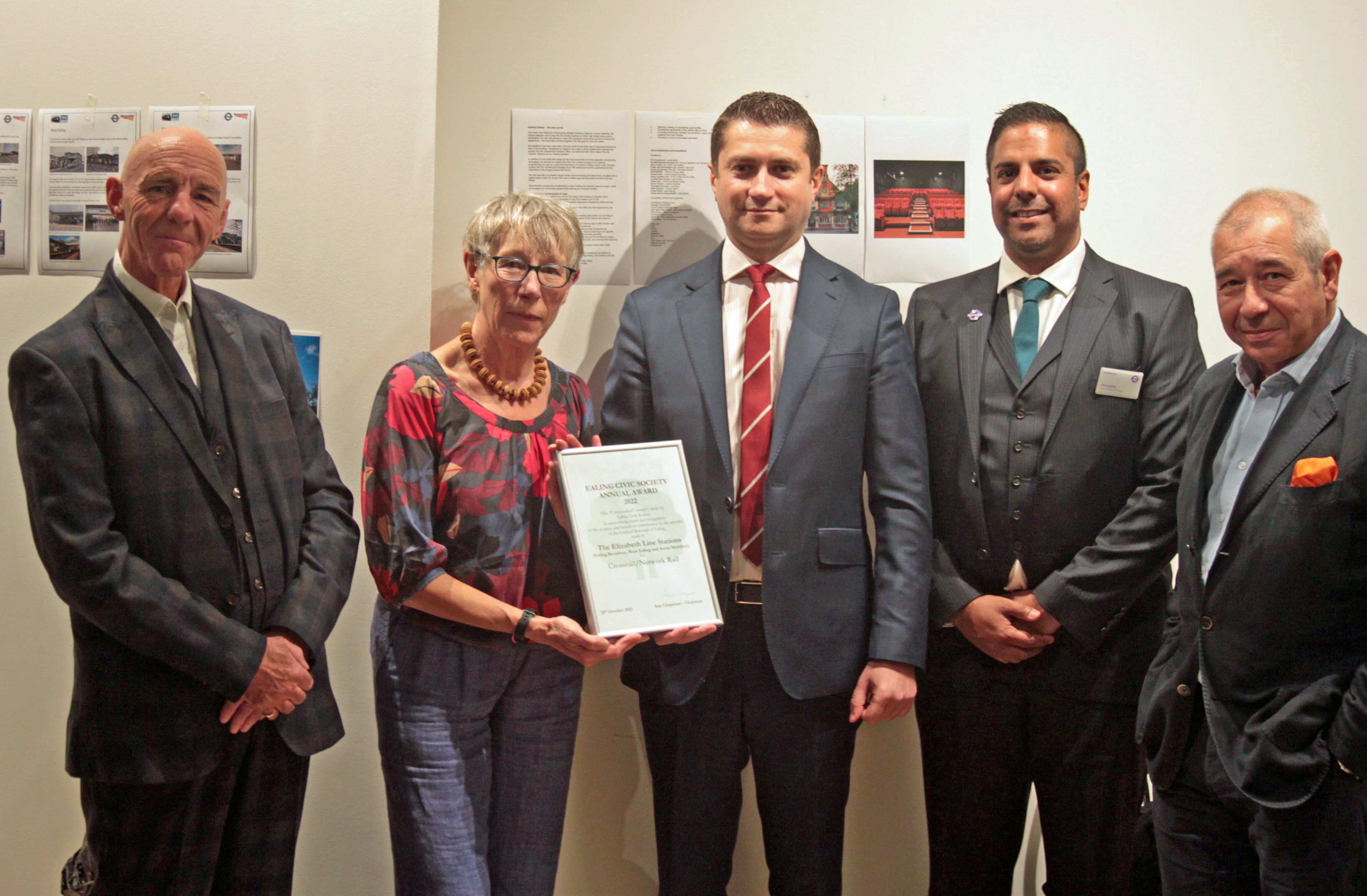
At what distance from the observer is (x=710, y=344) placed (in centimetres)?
237

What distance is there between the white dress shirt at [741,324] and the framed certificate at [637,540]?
0.55 ft

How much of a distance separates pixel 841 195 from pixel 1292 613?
1693 millimetres

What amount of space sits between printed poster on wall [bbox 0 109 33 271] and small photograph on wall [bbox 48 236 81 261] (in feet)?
0.22

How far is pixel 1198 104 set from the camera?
3016 millimetres

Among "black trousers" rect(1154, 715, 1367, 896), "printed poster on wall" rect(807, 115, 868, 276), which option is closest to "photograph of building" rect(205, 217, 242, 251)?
"printed poster on wall" rect(807, 115, 868, 276)

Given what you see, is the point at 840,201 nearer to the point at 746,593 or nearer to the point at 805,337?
the point at 805,337

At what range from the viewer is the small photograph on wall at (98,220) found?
264 centimetres

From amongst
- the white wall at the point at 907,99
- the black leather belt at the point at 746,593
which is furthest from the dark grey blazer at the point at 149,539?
the white wall at the point at 907,99

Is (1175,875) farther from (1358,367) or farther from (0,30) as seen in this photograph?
(0,30)

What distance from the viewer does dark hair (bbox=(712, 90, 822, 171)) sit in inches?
95.1

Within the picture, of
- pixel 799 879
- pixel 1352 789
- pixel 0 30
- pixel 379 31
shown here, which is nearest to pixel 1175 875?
pixel 1352 789

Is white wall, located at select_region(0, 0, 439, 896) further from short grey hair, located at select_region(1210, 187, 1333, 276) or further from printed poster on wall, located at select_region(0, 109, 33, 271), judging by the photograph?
short grey hair, located at select_region(1210, 187, 1333, 276)

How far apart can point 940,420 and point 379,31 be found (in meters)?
1.87

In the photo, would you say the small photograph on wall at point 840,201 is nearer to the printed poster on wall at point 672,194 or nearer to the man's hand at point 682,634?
the printed poster on wall at point 672,194
